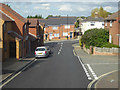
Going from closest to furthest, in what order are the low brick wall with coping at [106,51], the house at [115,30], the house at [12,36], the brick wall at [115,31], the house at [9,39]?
the house at [9,39] < the house at [12,36] < the low brick wall with coping at [106,51] < the house at [115,30] < the brick wall at [115,31]

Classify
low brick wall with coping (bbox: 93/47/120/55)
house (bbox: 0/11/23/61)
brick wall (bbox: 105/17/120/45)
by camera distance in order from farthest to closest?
brick wall (bbox: 105/17/120/45)
low brick wall with coping (bbox: 93/47/120/55)
house (bbox: 0/11/23/61)

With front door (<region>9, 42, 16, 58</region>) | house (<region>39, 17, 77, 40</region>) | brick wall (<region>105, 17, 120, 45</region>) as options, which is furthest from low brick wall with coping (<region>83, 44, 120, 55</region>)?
house (<region>39, 17, 77, 40</region>)

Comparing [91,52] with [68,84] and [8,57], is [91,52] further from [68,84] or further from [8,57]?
[68,84]

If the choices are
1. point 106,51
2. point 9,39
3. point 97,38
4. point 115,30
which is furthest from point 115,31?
point 9,39

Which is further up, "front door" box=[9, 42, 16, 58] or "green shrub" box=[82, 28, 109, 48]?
"green shrub" box=[82, 28, 109, 48]

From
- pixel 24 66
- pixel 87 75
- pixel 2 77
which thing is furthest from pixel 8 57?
pixel 87 75

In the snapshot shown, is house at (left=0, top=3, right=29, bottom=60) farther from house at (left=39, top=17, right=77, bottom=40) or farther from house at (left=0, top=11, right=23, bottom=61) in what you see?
house at (left=39, top=17, right=77, bottom=40)

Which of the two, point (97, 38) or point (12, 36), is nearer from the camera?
point (12, 36)

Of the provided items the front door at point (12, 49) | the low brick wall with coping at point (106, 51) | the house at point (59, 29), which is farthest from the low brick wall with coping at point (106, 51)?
the house at point (59, 29)

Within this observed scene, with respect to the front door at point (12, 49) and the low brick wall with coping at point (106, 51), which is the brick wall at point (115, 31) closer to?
the low brick wall with coping at point (106, 51)

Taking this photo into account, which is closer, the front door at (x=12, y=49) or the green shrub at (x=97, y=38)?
the front door at (x=12, y=49)

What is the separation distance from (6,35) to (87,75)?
46.7 ft

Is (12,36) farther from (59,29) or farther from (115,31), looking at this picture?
Answer: (59,29)

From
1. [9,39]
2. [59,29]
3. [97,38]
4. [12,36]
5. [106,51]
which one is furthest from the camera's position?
[59,29]
